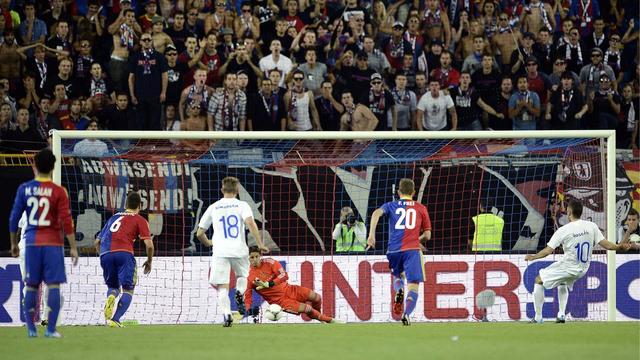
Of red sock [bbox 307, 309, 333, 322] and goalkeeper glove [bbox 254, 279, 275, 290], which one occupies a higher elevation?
goalkeeper glove [bbox 254, 279, 275, 290]

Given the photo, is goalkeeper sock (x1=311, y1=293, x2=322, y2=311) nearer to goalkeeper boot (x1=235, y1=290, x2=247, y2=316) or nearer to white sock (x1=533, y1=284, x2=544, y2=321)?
goalkeeper boot (x1=235, y1=290, x2=247, y2=316)

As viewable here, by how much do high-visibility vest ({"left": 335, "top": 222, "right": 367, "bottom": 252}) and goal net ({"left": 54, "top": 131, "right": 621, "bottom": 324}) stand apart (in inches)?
3.9

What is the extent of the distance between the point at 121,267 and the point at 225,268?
1546 mm

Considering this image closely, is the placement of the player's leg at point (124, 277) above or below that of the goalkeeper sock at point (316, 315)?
above

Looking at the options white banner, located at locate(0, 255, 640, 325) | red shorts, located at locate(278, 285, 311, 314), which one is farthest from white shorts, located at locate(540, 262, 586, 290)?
red shorts, located at locate(278, 285, 311, 314)

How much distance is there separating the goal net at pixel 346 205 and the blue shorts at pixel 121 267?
2.20 meters

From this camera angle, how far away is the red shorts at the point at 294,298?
17078 millimetres

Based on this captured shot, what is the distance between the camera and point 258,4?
24.3 meters

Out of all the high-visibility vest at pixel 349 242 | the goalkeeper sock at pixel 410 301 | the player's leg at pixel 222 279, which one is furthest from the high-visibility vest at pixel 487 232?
the player's leg at pixel 222 279

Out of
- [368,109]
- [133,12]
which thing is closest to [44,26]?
[133,12]

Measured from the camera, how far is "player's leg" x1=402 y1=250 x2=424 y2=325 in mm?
15664

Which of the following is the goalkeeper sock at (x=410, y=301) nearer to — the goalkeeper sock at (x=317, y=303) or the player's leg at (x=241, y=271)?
the goalkeeper sock at (x=317, y=303)

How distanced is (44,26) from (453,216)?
8714 millimetres

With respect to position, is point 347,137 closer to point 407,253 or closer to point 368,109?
point 407,253
